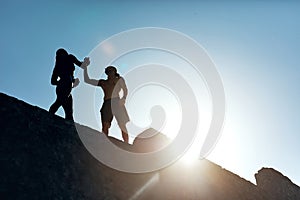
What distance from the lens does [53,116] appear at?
6555 millimetres

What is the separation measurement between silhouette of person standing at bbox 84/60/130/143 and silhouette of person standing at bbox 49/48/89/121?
1.99 feet

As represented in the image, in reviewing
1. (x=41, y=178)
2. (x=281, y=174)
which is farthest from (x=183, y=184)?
(x=281, y=174)

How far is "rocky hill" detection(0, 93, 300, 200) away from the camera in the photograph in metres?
5.40

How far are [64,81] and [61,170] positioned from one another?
2357mm

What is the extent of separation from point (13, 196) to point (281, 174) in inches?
380

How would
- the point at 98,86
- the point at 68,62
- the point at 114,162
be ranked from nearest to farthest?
1. the point at 114,162
2. the point at 68,62
3. the point at 98,86

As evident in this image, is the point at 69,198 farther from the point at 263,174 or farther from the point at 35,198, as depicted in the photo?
the point at 263,174

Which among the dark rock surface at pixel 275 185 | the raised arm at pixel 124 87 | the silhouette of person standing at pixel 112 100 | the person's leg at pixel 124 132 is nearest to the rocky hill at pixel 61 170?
the person's leg at pixel 124 132

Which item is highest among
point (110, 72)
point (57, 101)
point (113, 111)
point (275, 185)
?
point (275, 185)

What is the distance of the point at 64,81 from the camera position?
768cm

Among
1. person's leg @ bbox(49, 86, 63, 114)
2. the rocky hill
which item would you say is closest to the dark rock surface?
the rocky hill

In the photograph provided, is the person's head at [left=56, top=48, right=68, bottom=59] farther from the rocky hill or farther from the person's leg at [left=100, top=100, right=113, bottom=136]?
the rocky hill

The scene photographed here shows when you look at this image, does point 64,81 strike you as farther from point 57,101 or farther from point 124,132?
point 124,132

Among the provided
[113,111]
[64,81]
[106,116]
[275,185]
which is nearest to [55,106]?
[64,81]
